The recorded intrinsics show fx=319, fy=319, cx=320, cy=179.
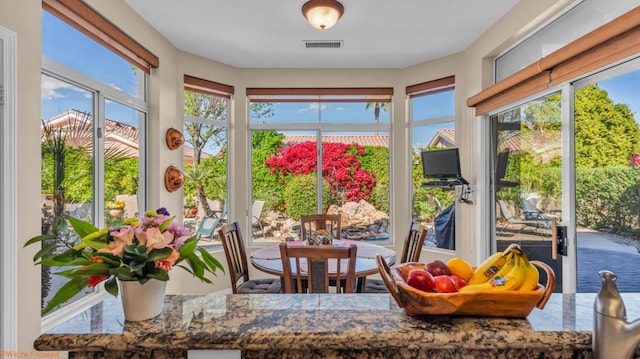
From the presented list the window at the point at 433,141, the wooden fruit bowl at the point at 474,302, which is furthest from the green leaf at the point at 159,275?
the window at the point at 433,141

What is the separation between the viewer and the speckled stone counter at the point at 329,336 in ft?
2.54

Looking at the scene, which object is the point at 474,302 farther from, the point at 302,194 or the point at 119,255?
the point at 302,194

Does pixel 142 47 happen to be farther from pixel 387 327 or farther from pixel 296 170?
pixel 387 327

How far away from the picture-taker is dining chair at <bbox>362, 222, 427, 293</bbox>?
2.60 meters

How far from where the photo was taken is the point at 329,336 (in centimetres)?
78

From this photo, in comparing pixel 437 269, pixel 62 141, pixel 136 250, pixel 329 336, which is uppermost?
pixel 62 141

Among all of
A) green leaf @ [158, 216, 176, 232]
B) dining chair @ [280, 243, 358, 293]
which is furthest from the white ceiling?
green leaf @ [158, 216, 176, 232]

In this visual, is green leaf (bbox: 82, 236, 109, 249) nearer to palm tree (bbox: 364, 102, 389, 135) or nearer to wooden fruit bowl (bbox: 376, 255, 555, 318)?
wooden fruit bowl (bbox: 376, 255, 555, 318)

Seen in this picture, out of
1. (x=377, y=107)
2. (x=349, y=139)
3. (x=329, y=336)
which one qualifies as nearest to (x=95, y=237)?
(x=329, y=336)

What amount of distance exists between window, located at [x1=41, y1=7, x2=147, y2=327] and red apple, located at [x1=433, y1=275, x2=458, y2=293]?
220cm

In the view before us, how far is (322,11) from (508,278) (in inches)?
86.1

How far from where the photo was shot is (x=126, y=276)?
2.66ft

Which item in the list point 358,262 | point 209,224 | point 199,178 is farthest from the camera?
point 209,224

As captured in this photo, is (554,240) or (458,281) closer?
(458,281)
